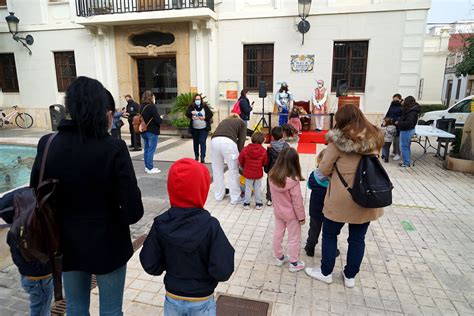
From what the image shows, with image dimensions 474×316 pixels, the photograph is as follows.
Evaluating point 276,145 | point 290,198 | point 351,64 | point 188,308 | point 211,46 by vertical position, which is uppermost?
point 211,46

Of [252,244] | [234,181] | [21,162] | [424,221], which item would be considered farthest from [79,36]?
[424,221]

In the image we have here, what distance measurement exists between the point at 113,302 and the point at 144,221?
2609 mm

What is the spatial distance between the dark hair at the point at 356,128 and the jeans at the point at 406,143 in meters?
5.39

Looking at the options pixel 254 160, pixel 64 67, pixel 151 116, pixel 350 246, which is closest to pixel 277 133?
pixel 254 160

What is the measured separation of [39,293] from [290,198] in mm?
2182

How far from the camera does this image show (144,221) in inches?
177

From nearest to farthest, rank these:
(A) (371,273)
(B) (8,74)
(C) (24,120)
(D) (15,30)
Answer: (A) (371,273)
(D) (15,30)
(C) (24,120)
(B) (8,74)

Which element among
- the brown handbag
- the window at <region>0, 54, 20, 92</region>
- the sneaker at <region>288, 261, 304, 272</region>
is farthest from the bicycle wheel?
the brown handbag

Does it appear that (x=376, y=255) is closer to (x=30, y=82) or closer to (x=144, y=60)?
(x=144, y=60)

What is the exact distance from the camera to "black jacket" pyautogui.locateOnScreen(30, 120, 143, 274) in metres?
1.69

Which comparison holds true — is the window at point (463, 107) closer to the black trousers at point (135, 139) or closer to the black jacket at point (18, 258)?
the black trousers at point (135, 139)

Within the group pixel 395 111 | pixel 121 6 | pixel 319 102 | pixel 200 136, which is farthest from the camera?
pixel 121 6

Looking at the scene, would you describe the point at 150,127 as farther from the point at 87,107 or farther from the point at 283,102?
the point at 283,102

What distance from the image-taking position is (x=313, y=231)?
353 centimetres
